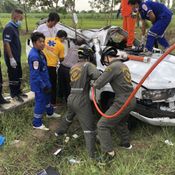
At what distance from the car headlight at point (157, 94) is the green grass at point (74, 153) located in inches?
25.4

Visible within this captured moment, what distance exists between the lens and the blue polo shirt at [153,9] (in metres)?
7.12

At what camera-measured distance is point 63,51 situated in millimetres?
6215

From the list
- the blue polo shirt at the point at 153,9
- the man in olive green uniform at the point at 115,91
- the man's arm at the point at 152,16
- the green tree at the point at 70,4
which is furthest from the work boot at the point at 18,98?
the green tree at the point at 70,4

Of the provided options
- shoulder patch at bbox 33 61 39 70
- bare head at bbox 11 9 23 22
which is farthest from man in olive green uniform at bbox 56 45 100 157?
bare head at bbox 11 9 23 22

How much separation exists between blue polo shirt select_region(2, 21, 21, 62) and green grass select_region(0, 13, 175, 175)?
1.16 meters

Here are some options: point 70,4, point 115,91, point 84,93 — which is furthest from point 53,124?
point 70,4

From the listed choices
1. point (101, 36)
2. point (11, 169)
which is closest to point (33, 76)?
point (11, 169)

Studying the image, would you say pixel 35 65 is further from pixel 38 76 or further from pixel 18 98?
A: pixel 18 98

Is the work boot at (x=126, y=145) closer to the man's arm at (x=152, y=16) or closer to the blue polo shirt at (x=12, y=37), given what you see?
the blue polo shirt at (x=12, y=37)

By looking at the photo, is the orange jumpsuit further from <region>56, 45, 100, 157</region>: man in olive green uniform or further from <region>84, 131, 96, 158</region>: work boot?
<region>84, 131, 96, 158</region>: work boot

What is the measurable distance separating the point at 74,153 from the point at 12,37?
2.46 meters

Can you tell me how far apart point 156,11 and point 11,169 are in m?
4.67

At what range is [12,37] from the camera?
6121mm

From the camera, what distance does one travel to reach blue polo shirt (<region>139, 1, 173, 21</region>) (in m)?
7.12
